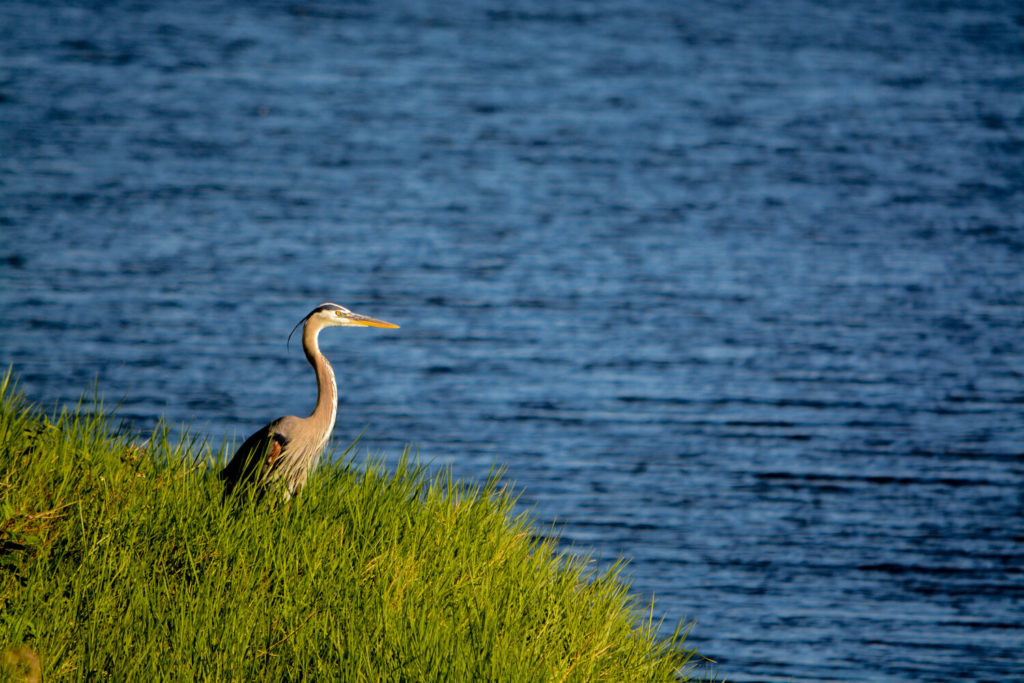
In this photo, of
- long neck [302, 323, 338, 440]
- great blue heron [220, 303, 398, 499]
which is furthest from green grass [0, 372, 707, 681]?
long neck [302, 323, 338, 440]

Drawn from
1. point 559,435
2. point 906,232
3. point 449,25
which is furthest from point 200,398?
point 449,25

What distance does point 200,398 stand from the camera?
1628 cm

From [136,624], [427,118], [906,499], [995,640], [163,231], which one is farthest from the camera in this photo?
[427,118]

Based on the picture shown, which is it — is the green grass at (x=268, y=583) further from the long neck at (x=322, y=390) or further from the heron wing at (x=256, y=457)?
the long neck at (x=322, y=390)

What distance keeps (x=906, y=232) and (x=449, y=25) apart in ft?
82.0

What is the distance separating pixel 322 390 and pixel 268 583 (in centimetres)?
181

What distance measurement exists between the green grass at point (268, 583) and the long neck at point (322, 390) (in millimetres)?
290

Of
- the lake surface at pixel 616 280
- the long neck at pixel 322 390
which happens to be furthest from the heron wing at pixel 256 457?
the lake surface at pixel 616 280

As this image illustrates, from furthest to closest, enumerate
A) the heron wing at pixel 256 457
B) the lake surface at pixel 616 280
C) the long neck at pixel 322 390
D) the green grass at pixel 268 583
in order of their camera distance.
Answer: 1. the lake surface at pixel 616 280
2. the long neck at pixel 322 390
3. the heron wing at pixel 256 457
4. the green grass at pixel 268 583

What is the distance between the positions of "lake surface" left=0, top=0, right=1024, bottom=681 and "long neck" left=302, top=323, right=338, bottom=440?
3452mm

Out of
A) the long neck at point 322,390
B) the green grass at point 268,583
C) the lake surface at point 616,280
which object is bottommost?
the lake surface at point 616,280

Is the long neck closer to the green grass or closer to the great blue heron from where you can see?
the great blue heron

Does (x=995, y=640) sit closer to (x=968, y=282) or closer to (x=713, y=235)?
(x=968, y=282)

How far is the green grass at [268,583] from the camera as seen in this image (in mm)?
6156
